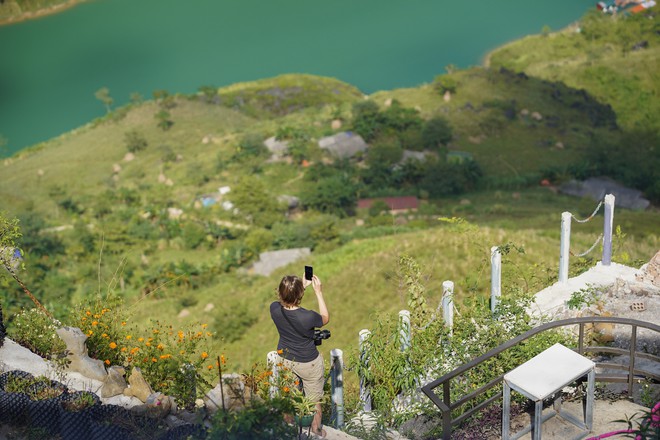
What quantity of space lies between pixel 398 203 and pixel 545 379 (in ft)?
78.0

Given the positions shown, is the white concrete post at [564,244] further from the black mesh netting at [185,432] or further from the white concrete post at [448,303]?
the black mesh netting at [185,432]

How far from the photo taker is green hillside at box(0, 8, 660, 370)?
57.2ft

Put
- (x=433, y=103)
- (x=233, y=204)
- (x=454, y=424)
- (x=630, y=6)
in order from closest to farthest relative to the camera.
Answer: (x=454, y=424) → (x=233, y=204) → (x=433, y=103) → (x=630, y=6)

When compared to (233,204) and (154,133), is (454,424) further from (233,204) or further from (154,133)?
(154,133)

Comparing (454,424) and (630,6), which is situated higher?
(454,424)

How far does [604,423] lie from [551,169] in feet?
87.4

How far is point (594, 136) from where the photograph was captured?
117 feet

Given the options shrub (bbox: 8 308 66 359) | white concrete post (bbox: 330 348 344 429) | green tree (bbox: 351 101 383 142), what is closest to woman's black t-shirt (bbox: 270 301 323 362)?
white concrete post (bbox: 330 348 344 429)

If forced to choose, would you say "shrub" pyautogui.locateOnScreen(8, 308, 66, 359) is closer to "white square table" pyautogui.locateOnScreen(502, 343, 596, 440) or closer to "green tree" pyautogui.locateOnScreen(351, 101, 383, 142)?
"white square table" pyautogui.locateOnScreen(502, 343, 596, 440)

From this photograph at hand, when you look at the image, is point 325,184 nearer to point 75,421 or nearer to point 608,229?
point 608,229

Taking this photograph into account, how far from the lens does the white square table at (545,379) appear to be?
5.52m

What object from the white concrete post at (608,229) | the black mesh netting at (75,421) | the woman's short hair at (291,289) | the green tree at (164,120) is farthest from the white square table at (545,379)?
the green tree at (164,120)

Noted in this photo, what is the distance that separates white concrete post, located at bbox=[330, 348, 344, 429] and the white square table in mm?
1646

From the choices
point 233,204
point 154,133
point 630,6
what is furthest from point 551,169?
point 630,6
